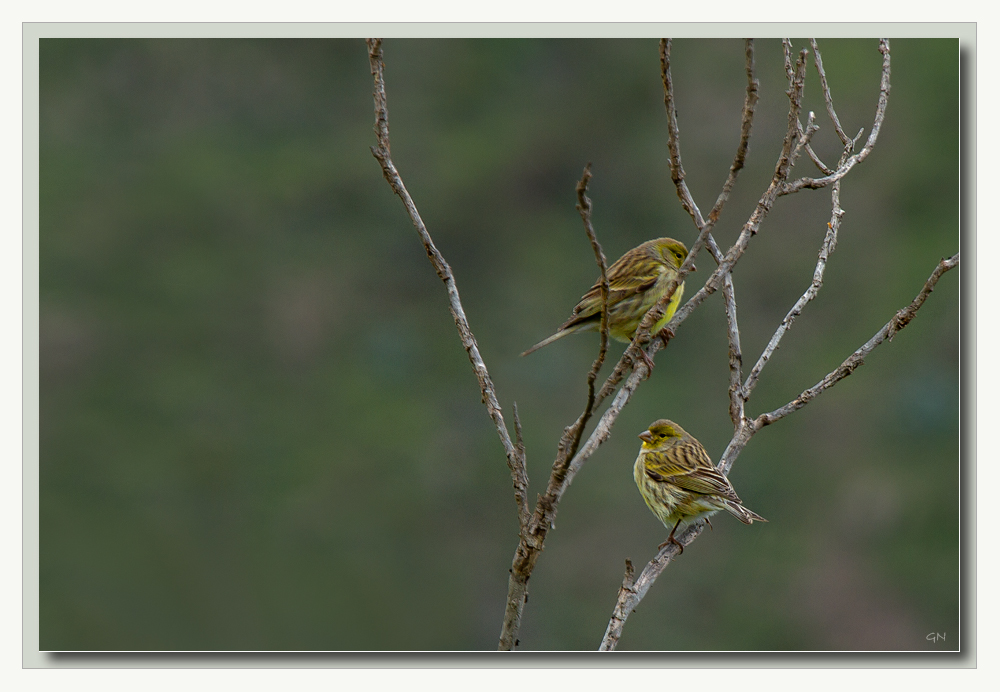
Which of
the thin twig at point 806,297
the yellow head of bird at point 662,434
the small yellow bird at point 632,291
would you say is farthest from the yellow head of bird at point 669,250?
the thin twig at point 806,297

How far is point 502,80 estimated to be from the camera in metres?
9.74

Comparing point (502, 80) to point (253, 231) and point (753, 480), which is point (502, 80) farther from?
point (753, 480)

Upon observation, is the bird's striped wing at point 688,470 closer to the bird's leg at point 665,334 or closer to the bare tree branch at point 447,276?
the bird's leg at point 665,334

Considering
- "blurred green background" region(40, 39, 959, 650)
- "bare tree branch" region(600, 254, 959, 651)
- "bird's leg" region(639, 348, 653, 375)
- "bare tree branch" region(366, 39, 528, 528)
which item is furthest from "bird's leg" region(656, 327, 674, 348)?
"blurred green background" region(40, 39, 959, 650)

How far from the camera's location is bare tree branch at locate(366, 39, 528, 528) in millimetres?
2715

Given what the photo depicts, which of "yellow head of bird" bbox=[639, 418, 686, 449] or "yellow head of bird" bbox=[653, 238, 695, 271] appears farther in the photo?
"yellow head of bird" bbox=[653, 238, 695, 271]

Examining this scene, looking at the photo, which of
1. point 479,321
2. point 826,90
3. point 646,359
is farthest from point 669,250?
point 479,321

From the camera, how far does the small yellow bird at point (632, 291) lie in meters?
4.06

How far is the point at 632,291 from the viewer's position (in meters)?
4.07

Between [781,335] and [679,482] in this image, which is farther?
[679,482]

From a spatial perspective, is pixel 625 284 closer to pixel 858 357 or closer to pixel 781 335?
pixel 781 335

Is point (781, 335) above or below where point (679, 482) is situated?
above

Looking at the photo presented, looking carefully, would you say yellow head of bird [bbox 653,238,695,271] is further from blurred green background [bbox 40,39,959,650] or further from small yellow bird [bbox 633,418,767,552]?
blurred green background [bbox 40,39,959,650]

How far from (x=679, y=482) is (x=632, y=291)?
0.87 metres
